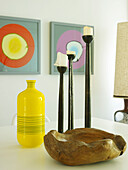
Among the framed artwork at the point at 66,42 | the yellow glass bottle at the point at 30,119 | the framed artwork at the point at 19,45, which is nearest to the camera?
the yellow glass bottle at the point at 30,119

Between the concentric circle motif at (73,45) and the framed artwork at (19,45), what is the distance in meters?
0.32

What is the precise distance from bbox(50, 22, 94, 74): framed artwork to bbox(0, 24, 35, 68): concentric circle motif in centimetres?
27

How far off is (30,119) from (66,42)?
220 cm

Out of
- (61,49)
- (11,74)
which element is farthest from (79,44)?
(11,74)

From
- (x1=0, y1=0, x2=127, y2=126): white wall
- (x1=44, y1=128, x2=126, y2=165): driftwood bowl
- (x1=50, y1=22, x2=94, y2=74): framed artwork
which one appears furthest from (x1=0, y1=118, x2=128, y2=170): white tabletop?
(x1=50, y1=22, x2=94, y2=74): framed artwork

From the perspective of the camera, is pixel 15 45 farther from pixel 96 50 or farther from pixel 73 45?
pixel 96 50

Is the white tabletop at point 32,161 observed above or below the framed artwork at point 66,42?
below

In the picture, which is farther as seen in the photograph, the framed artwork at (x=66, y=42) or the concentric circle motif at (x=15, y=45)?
the framed artwork at (x=66, y=42)

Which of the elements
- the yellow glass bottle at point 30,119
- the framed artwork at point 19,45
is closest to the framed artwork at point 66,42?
the framed artwork at point 19,45

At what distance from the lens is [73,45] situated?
126 inches

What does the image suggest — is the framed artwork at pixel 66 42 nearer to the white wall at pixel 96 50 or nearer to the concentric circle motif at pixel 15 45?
the white wall at pixel 96 50

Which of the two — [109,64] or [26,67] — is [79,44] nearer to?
[109,64]

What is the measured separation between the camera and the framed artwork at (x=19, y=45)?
2779 mm

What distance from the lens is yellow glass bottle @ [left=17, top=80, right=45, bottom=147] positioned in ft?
3.49
